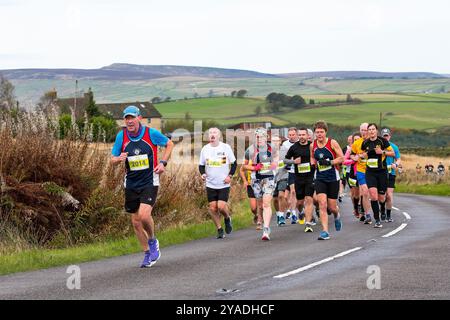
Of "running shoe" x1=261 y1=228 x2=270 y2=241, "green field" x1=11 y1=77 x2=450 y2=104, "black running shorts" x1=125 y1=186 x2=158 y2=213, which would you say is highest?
"black running shorts" x1=125 y1=186 x2=158 y2=213

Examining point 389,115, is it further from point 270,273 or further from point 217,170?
point 270,273

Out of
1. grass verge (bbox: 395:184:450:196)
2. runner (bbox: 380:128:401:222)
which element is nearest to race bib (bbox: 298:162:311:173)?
runner (bbox: 380:128:401:222)

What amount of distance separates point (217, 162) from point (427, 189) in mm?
31094

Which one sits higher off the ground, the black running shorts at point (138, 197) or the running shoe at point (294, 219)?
the black running shorts at point (138, 197)

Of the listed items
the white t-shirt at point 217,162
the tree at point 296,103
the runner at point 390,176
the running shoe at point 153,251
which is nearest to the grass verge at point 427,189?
the runner at point 390,176

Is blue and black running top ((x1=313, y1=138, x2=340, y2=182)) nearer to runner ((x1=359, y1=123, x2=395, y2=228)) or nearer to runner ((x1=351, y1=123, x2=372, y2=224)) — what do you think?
runner ((x1=359, y1=123, x2=395, y2=228))

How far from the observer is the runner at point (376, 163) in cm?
2061

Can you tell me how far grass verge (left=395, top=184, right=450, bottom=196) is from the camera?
4450 cm

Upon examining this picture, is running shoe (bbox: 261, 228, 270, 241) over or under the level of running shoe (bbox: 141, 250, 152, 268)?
under

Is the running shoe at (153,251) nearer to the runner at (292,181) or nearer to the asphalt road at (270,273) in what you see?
the asphalt road at (270,273)

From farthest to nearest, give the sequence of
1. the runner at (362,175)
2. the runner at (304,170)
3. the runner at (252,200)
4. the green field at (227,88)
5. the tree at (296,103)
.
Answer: the green field at (227,88) → the tree at (296,103) → the runner at (362,175) → the runner at (252,200) → the runner at (304,170)

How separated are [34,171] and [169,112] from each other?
9751 centimetres

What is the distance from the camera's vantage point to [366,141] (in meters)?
20.8

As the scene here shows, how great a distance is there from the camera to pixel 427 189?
47.4 m
